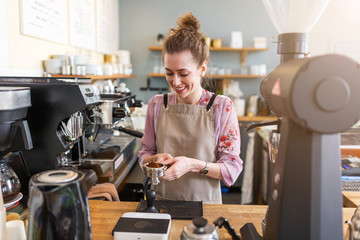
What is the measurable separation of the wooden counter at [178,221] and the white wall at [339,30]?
3.99m

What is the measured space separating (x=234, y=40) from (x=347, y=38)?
5.72 ft

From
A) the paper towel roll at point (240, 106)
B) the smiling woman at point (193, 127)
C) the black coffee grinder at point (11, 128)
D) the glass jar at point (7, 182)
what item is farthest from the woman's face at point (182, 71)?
the paper towel roll at point (240, 106)

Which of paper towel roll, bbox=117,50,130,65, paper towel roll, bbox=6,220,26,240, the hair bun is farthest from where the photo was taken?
paper towel roll, bbox=117,50,130,65

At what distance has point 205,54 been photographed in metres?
1.52

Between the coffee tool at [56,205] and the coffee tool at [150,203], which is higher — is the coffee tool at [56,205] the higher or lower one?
the higher one

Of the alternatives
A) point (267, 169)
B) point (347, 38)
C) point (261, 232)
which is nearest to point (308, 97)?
point (261, 232)

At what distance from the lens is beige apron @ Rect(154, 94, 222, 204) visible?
57.8 inches

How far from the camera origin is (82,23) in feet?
9.95

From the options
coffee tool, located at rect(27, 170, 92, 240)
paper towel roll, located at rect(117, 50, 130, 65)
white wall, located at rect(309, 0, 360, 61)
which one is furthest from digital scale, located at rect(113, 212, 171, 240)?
white wall, located at rect(309, 0, 360, 61)

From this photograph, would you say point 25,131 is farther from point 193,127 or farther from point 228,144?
point 228,144

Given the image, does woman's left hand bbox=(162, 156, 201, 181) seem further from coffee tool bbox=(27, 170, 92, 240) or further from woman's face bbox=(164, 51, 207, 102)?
coffee tool bbox=(27, 170, 92, 240)

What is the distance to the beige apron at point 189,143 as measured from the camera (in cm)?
147

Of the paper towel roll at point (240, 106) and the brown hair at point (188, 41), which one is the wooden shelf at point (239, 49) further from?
the brown hair at point (188, 41)

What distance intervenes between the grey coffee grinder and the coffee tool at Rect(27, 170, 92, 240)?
1.62 feet
